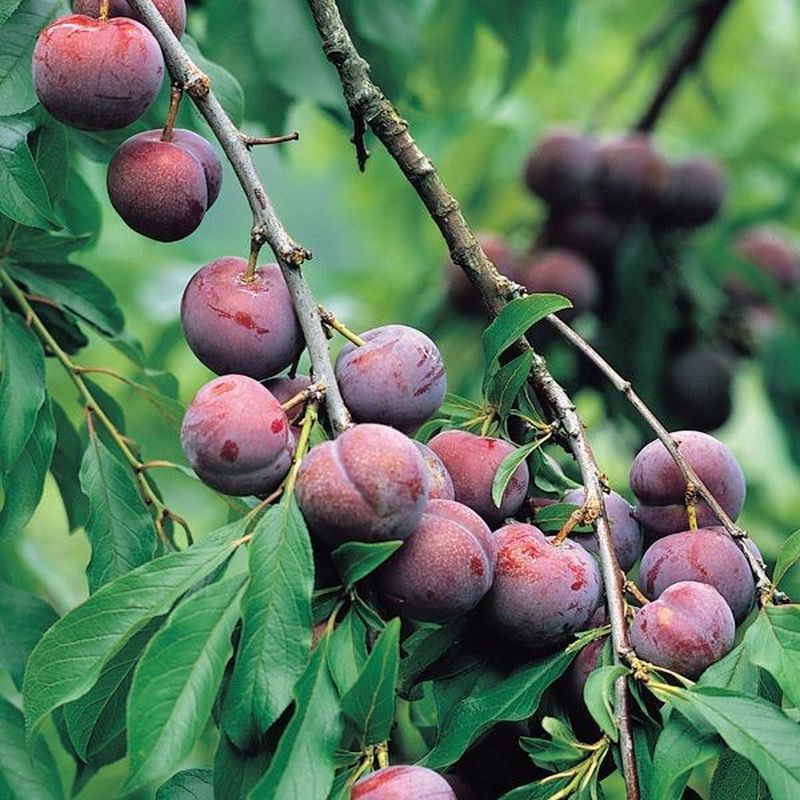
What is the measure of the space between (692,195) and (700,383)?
37 centimetres

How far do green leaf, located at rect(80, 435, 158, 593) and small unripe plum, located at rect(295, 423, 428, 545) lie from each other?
278 mm

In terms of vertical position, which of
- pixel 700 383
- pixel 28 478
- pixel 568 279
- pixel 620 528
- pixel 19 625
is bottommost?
pixel 700 383

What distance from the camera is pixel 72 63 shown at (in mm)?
967

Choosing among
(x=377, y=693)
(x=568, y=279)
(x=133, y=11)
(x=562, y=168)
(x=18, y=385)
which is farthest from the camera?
(x=562, y=168)

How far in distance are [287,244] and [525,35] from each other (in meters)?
1.28

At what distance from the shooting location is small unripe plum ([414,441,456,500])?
0.95 metres

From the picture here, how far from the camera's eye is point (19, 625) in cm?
129

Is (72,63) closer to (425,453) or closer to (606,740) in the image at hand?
(425,453)

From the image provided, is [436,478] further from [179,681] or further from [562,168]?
[562,168]

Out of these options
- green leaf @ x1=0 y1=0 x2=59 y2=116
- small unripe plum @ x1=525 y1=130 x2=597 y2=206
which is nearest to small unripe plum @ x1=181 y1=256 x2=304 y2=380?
green leaf @ x1=0 y1=0 x2=59 y2=116

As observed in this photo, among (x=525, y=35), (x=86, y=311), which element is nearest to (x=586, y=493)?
(x=86, y=311)

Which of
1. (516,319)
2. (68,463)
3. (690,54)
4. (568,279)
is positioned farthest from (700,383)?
(516,319)

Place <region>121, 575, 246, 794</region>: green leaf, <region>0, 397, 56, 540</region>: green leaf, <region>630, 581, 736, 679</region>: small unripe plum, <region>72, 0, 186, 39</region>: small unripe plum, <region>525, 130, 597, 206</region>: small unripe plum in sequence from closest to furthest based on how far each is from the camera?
<region>121, 575, 246, 794</region>: green leaf < <region>630, 581, 736, 679</region>: small unripe plum < <region>72, 0, 186, 39</region>: small unripe plum < <region>0, 397, 56, 540</region>: green leaf < <region>525, 130, 597, 206</region>: small unripe plum

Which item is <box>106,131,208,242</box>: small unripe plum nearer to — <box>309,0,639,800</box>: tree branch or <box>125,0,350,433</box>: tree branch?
<box>125,0,350,433</box>: tree branch
